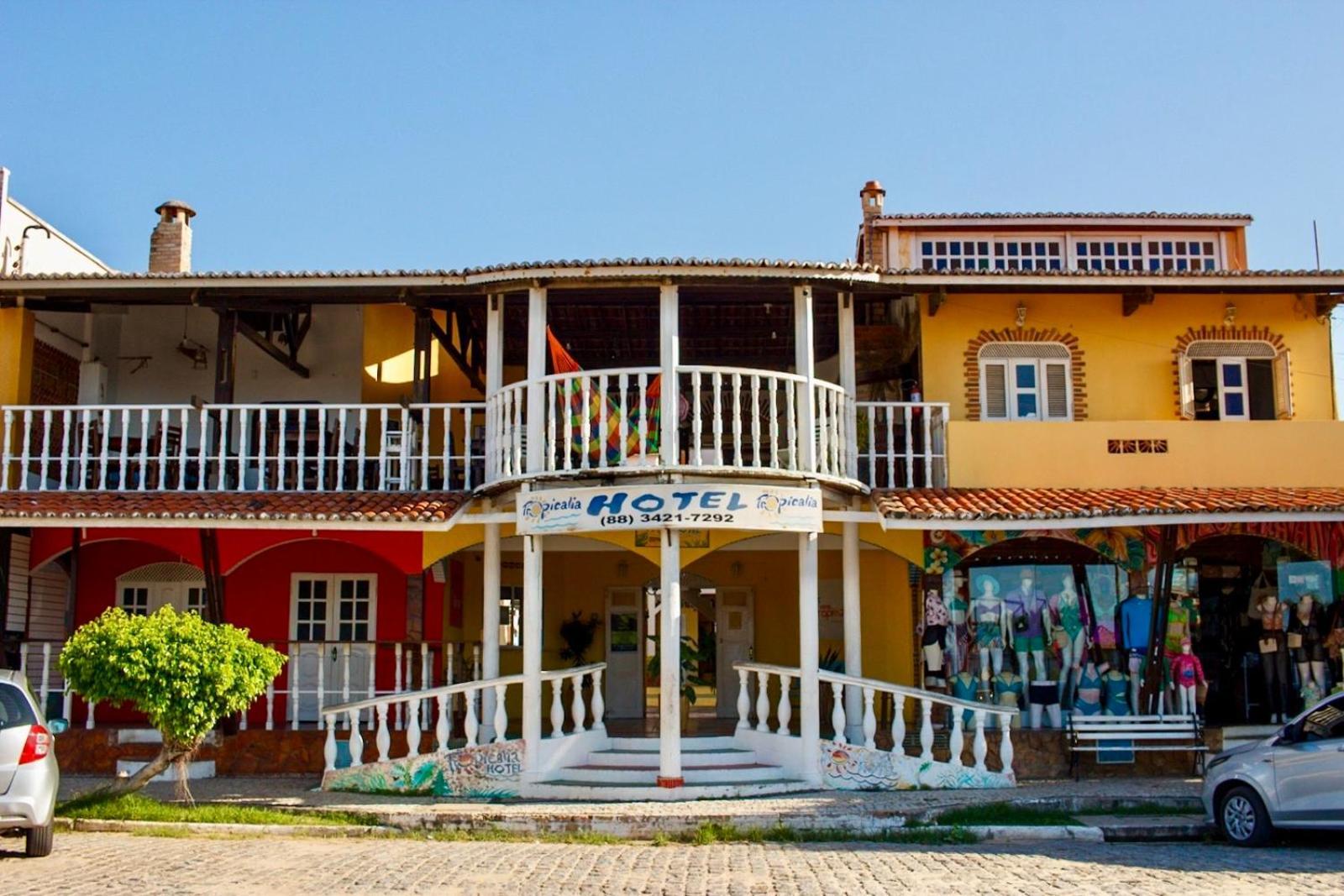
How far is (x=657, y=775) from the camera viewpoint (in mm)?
13680

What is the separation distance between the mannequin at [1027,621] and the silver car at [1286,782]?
4.25m

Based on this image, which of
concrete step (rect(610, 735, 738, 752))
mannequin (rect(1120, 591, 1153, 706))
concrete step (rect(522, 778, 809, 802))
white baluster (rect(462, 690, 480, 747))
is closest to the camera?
concrete step (rect(522, 778, 809, 802))

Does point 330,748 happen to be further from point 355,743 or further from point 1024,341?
point 1024,341

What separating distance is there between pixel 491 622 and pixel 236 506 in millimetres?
3014

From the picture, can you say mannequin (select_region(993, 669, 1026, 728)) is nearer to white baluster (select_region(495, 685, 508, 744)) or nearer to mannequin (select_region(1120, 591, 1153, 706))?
mannequin (select_region(1120, 591, 1153, 706))

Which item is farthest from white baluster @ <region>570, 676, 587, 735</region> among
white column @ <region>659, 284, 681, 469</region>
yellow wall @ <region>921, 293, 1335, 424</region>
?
yellow wall @ <region>921, 293, 1335, 424</region>

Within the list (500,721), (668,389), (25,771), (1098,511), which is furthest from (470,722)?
(1098,511)

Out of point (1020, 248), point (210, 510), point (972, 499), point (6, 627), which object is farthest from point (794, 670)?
point (1020, 248)

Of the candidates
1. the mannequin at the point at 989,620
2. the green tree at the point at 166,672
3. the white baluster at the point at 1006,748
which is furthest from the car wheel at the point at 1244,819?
the green tree at the point at 166,672

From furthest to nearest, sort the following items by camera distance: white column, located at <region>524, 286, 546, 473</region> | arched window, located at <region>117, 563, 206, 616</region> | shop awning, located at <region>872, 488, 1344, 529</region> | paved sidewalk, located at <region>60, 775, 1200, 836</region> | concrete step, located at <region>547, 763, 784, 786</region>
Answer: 1. arched window, located at <region>117, 563, 206, 616</region>
2. white column, located at <region>524, 286, 546, 473</region>
3. shop awning, located at <region>872, 488, 1344, 529</region>
4. concrete step, located at <region>547, 763, 784, 786</region>
5. paved sidewalk, located at <region>60, 775, 1200, 836</region>

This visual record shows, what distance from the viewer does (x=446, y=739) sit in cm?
1405

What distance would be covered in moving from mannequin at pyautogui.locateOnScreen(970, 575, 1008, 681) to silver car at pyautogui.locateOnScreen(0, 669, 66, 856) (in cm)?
983

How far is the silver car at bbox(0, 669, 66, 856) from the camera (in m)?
9.95

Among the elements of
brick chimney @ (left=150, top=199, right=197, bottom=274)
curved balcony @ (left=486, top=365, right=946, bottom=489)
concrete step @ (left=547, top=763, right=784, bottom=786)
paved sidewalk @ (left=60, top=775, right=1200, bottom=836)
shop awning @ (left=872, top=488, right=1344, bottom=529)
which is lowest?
paved sidewalk @ (left=60, top=775, right=1200, bottom=836)
